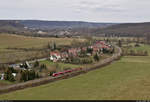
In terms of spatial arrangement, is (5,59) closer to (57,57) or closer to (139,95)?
(57,57)

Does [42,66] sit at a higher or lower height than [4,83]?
higher

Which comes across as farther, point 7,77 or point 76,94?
point 7,77

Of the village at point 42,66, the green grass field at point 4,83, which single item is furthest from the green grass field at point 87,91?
the village at point 42,66

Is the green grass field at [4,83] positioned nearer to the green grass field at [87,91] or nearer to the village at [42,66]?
the village at [42,66]

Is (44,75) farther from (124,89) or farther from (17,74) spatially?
(124,89)

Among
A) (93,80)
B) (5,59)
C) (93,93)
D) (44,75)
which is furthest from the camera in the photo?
(5,59)

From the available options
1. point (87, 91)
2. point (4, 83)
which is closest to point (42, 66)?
point (4, 83)

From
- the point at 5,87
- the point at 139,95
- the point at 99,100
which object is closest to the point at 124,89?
the point at 139,95

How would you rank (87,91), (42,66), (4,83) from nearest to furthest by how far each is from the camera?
(87,91) → (4,83) → (42,66)

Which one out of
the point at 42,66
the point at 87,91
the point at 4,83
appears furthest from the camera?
the point at 42,66

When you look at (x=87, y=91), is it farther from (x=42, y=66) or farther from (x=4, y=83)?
(x=42, y=66)

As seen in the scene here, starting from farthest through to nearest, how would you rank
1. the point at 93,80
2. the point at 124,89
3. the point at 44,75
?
the point at 44,75 < the point at 93,80 < the point at 124,89
